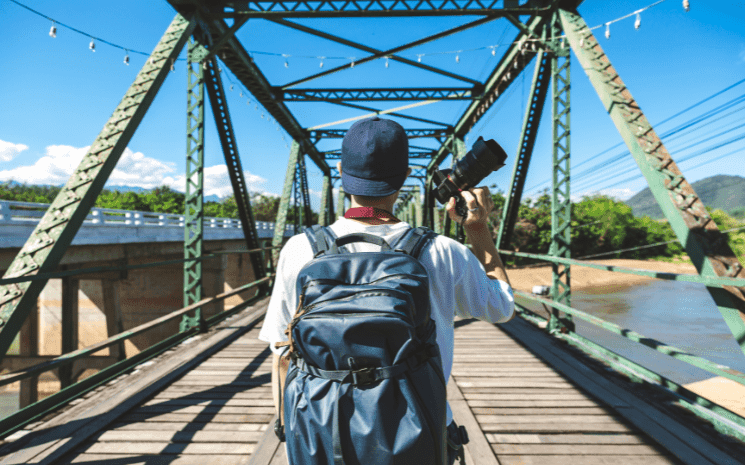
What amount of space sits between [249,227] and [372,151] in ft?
22.7

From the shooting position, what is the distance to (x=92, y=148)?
3.68m

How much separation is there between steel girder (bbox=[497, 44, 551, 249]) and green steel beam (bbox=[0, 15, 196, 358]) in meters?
5.04

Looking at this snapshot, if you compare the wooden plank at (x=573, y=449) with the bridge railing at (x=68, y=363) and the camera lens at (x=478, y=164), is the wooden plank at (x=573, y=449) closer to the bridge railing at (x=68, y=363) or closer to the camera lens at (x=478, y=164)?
the camera lens at (x=478, y=164)

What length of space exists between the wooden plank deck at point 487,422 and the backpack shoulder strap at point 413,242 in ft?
6.38

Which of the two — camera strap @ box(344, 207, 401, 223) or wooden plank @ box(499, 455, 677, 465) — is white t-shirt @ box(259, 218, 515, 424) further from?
wooden plank @ box(499, 455, 677, 465)

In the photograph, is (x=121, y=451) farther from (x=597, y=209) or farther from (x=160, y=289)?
(x=597, y=209)

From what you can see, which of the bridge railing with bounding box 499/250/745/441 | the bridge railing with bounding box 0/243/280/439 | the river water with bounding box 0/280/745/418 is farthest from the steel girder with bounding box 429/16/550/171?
the river water with bounding box 0/280/745/418

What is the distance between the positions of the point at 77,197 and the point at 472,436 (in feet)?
12.3

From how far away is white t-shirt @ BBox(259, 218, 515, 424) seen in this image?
1.20 m

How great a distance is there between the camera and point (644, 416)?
291 cm

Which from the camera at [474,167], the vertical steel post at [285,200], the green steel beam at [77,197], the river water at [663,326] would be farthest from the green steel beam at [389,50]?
the river water at [663,326]

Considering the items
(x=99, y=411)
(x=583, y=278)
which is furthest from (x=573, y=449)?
(x=583, y=278)

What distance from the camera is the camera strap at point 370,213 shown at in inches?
48.6

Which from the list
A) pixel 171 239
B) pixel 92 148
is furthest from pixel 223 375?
pixel 171 239
